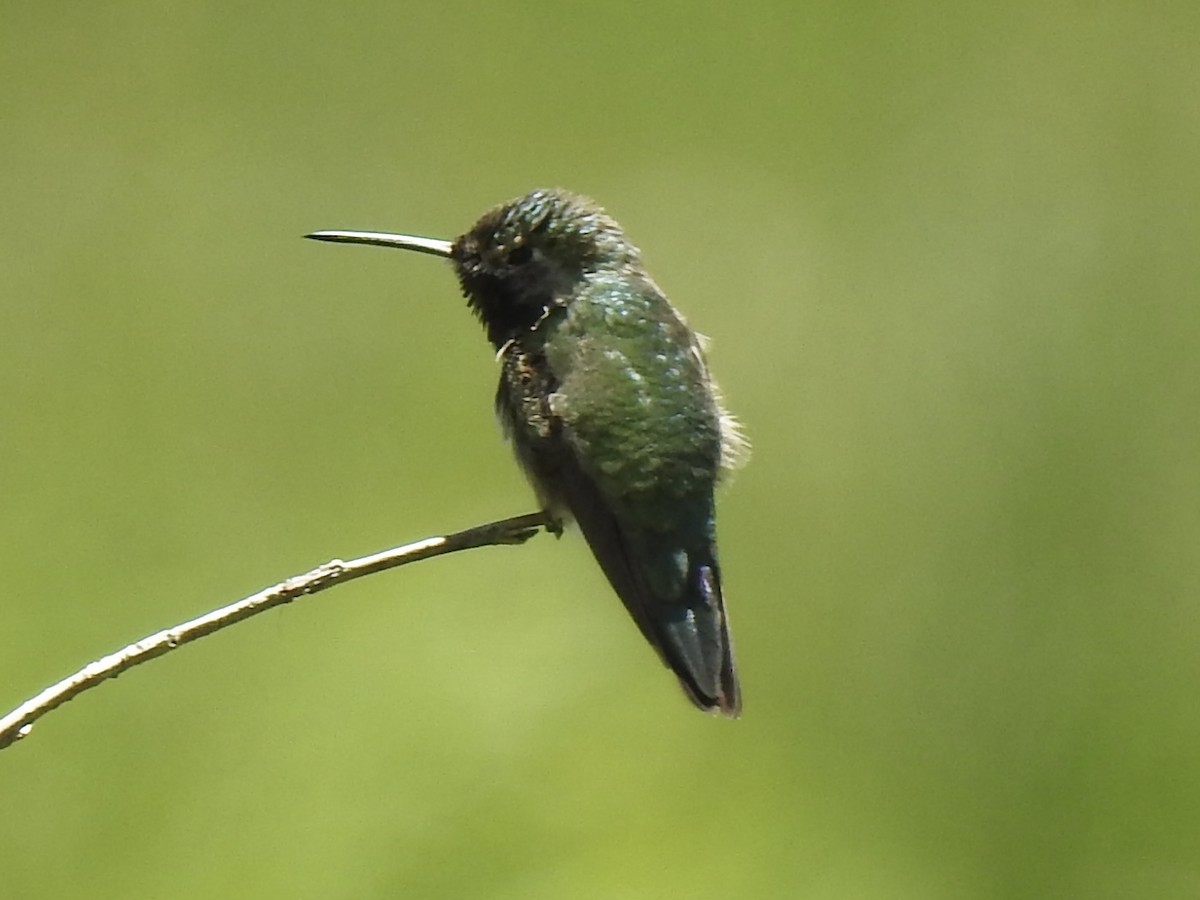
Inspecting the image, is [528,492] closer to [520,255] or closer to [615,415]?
[520,255]

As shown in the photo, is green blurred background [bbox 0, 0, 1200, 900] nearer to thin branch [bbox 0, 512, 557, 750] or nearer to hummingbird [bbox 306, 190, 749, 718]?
hummingbird [bbox 306, 190, 749, 718]

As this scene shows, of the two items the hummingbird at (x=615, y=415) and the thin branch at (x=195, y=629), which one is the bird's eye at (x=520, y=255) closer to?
the hummingbird at (x=615, y=415)

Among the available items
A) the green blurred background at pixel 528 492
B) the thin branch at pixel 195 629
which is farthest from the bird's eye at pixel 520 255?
the green blurred background at pixel 528 492

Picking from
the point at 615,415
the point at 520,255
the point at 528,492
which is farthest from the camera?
the point at 528,492

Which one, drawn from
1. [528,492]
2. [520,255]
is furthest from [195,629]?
[528,492]

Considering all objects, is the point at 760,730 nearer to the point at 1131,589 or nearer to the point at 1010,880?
the point at 1010,880

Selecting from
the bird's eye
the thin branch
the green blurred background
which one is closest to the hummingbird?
the bird's eye
